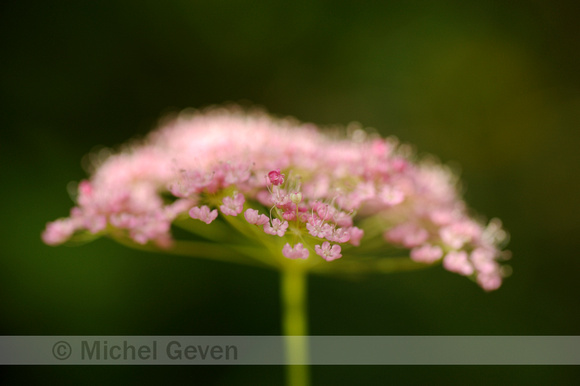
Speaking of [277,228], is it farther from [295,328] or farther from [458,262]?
[458,262]

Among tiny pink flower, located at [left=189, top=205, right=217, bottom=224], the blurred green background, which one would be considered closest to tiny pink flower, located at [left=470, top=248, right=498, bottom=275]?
tiny pink flower, located at [left=189, top=205, right=217, bottom=224]

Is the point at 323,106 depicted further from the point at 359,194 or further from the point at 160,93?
the point at 359,194

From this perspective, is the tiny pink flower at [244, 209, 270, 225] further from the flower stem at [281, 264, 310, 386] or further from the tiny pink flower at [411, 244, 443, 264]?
the tiny pink flower at [411, 244, 443, 264]

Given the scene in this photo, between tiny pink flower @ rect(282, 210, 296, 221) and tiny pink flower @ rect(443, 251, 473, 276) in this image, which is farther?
tiny pink flower @ rect(443, 251, 473, 276)

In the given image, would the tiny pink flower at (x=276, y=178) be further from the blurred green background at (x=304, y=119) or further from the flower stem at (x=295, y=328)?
the blurred green background at (x=304, y=119)

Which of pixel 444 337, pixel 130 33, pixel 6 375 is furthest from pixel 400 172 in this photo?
pixel 130 33
